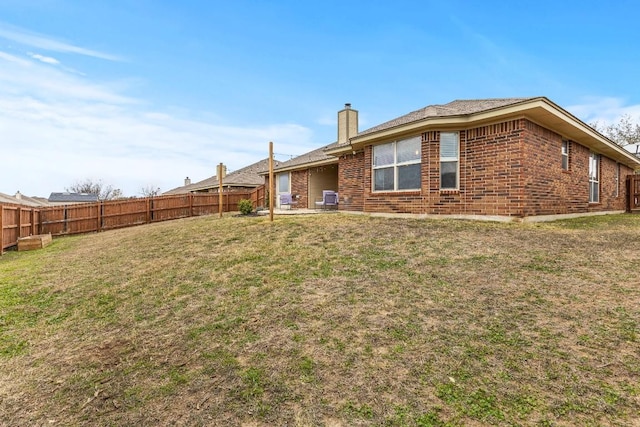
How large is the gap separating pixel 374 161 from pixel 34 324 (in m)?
10.3

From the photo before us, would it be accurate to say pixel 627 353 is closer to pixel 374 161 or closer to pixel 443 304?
pixel 443 304

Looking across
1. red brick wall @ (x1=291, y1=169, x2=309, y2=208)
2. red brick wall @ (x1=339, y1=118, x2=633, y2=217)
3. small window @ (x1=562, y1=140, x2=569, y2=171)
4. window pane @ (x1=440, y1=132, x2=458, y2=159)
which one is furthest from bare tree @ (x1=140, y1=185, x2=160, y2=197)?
small window @ (x1=562, y1=140, x2=569, y2=171)

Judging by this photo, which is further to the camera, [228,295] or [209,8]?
[209,8]

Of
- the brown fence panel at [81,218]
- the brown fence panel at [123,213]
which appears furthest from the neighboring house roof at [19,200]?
the brown fence panel at [123,213]

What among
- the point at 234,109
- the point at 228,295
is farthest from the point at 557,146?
the point at 234,109

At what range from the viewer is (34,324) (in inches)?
188

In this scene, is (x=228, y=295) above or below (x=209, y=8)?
below

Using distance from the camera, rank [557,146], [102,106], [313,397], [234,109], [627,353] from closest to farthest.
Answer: [313,397] < [627,353] < [557,146] < [102,106] < [234,109]

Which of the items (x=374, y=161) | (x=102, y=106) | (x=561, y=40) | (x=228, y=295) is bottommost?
(x=228, y=295)

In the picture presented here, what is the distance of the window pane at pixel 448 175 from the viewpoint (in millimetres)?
9914

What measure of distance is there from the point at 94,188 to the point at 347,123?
59.2m

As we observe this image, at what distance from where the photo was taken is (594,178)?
13852mm

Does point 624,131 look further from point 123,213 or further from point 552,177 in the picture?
point 123,213

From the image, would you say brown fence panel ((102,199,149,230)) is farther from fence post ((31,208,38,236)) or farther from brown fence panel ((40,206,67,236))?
fence post ((31,208,38,236))
